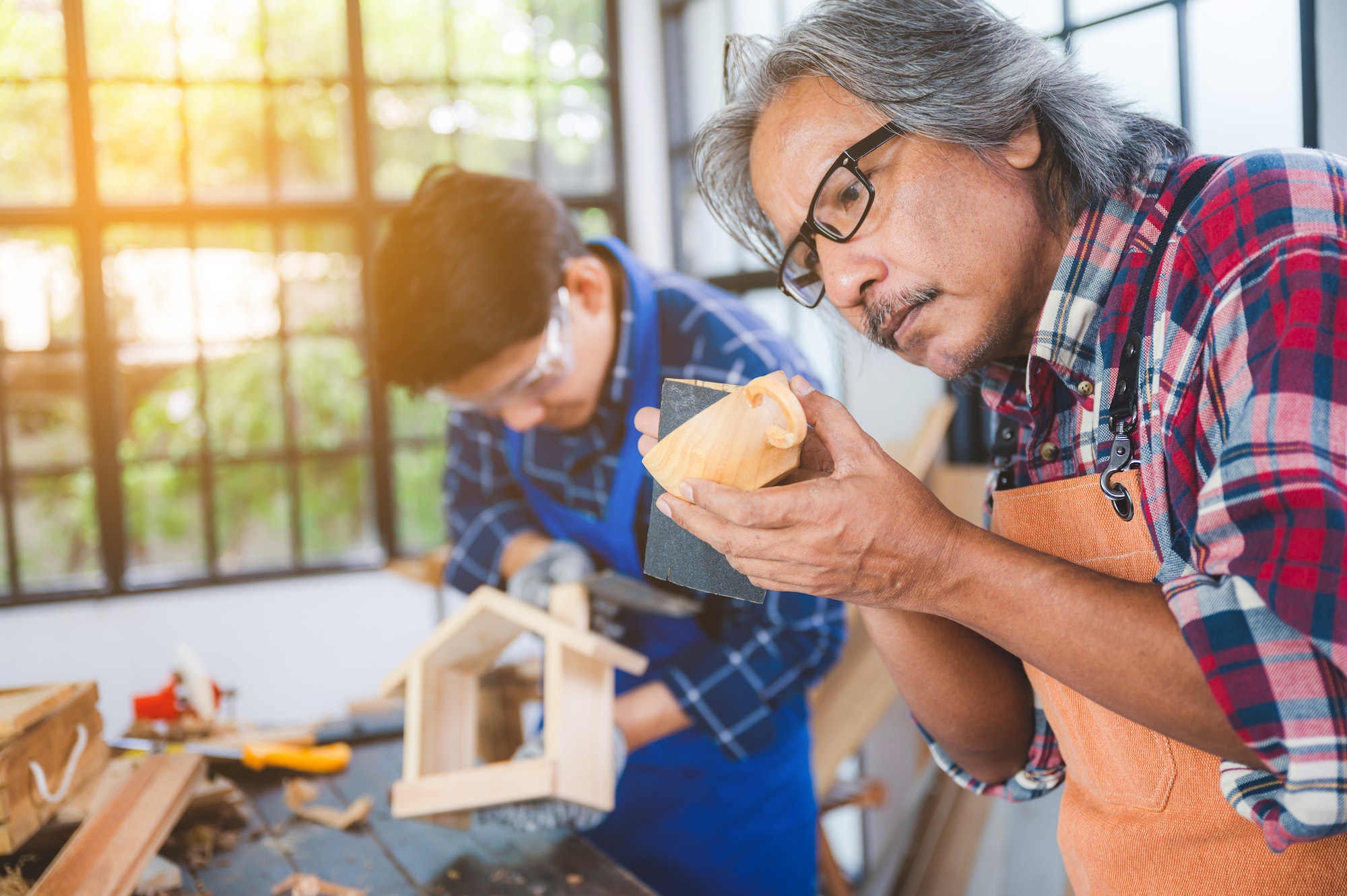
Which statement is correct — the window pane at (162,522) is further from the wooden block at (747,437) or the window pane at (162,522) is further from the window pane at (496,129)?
the wooden block at (747,437)

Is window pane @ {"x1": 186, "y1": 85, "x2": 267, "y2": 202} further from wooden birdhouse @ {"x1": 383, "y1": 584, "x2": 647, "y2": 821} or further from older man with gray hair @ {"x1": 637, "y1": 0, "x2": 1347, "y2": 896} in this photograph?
older man with gray hair @ {"x1": 637, "y1": 0, "x2": 1347, "y2": 896}

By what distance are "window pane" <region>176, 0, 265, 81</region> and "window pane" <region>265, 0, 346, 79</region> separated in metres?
Result: 0.06

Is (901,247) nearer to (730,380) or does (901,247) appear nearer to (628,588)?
(730,380)

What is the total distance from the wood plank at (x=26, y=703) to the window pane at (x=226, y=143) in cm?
320

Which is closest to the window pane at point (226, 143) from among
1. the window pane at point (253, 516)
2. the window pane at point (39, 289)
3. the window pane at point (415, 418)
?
the window pane at point (39, 289)

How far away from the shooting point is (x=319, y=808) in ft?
5.24

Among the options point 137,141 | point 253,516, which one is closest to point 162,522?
point 253,516

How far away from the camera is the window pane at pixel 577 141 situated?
449 cm

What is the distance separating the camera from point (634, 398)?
173 centimetres

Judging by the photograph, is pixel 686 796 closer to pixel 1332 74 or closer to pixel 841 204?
pixel 841 204

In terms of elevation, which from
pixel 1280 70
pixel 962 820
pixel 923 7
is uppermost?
pixel 1280 70

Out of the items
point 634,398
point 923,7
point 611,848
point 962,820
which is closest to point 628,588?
point 634,398

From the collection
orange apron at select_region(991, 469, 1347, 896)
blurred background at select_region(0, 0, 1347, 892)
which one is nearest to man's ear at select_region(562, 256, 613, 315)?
orange apron at select_region(991, 469, 1347, 896)

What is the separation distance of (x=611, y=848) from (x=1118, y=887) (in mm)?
1028
